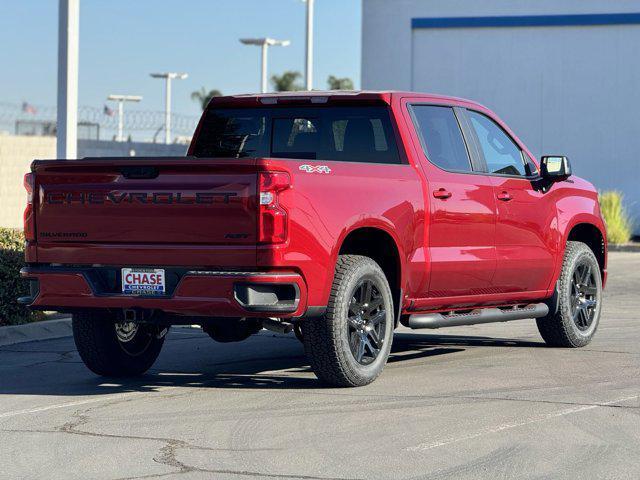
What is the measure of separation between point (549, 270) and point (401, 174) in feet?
7.86

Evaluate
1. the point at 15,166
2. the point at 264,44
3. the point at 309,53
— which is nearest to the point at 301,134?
the point at 15,166

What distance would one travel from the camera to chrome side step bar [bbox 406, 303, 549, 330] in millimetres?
10297

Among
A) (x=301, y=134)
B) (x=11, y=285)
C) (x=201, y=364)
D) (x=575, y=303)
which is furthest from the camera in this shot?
(x=11, y=285)

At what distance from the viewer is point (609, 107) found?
115ft

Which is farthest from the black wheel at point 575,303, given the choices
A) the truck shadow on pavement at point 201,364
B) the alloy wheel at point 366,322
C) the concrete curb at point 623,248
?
the concrete curb at point 623,248

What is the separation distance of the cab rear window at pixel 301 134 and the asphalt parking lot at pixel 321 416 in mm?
1715

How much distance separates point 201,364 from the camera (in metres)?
11.1

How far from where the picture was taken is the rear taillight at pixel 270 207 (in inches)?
340

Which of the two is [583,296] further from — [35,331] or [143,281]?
[35,331]

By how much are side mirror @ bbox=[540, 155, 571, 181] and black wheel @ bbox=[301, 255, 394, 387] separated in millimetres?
2439

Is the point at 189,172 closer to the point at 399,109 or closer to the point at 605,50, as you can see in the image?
the point at 399,109

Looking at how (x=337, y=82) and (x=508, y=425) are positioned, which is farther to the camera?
(x=337, y=82)

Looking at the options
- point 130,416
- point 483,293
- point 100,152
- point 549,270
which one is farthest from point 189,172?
point 100,152

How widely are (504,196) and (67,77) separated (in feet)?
22.0
